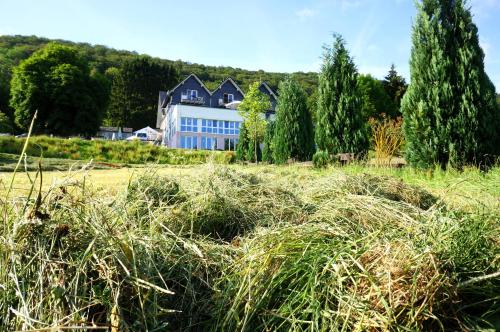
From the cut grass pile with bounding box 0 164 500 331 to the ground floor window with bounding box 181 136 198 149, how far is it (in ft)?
144

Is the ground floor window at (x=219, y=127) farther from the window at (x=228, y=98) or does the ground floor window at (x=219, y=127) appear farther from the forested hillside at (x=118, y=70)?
the forested hillside at (x=118, y=70)

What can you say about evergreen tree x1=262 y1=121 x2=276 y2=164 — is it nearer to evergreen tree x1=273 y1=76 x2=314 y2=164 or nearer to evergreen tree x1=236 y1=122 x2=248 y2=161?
evergreen tree x1=273 y1=76 x2=314 y2=164

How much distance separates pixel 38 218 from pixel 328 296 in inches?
40.8

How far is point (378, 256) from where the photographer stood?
143 centimetres

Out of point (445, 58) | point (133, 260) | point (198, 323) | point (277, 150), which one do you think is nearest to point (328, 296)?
point (198, 323)

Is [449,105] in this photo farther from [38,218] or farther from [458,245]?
Result: [38,218]

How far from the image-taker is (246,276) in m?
1.51

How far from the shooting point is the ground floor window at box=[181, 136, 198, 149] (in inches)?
1783

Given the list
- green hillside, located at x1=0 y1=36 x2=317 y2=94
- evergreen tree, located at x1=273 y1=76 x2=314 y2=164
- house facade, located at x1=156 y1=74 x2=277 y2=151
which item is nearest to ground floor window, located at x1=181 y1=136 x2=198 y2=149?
house facade, located at x1=156 y1=74 x2=277 y2=151

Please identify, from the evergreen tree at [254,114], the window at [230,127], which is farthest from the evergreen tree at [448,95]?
the window at [230,127]

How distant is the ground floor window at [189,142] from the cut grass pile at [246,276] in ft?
144

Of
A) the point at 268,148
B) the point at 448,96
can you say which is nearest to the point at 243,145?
the point at 268,148

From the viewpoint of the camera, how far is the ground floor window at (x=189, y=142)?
45.3 m

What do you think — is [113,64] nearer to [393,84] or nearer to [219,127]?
[219,127]
